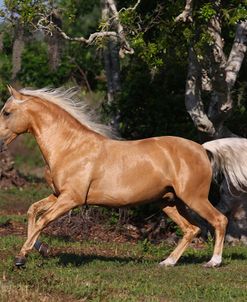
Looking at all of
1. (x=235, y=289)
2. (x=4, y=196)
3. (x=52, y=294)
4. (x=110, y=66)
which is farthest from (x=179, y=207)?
(x=4, y=196)

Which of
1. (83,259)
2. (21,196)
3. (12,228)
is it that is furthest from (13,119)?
(21,196)

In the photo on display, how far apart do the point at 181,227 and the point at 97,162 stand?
160 cm

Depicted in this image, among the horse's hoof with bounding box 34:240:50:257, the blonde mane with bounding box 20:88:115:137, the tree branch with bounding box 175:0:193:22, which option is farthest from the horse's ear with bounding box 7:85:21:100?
the tree branch with bounding box 175:0:193:22

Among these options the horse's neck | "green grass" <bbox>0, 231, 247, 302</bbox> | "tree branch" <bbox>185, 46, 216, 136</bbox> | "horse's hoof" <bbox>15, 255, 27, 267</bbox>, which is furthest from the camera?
"tree branch" <bbox>185, 46, 216, 136</bbox>

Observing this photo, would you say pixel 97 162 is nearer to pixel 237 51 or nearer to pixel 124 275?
pixel 124 275

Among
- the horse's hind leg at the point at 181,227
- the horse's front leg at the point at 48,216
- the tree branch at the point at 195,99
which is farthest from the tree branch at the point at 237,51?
the horse's front leg at the point at 48,216

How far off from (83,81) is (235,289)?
14785 mm

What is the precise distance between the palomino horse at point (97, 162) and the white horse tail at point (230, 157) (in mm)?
279

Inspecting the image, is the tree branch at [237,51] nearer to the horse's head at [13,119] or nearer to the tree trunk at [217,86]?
the tree trunk at [217,86]

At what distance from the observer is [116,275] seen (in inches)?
372

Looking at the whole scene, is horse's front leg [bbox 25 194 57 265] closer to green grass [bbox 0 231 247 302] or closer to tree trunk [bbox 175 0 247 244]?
green grass [bbox 0 231 247 302]

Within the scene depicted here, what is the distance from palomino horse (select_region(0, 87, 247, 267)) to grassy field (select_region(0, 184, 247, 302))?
0.52 metres

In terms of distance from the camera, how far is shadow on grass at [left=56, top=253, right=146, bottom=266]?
10.4 m

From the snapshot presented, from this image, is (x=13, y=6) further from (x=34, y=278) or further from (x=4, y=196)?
(x=4, y=196)
